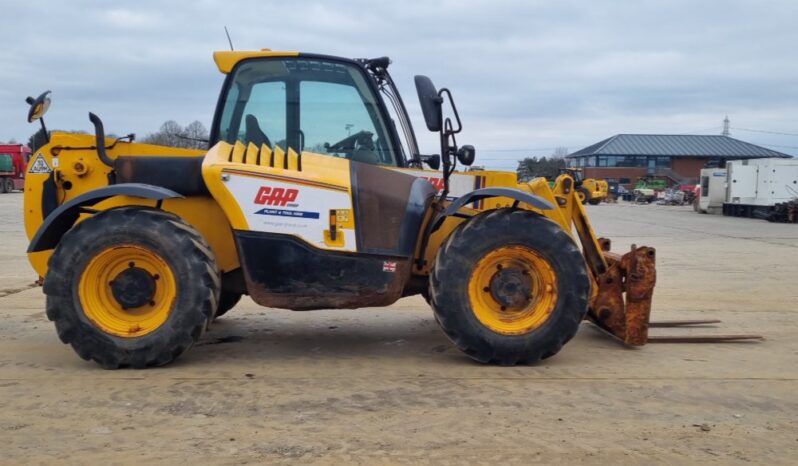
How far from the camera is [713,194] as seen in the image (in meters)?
36.5

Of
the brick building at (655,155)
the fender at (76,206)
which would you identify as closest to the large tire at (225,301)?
the fender at (76,206)

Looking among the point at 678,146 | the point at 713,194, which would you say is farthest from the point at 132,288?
the point at 678,146

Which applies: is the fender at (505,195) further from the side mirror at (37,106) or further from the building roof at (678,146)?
the building roof at (678,146)

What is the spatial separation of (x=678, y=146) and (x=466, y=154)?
9001cm

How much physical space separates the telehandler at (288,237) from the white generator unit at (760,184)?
2865 cm

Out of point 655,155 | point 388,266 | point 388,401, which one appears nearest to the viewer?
point 388,401

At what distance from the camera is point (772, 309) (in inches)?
337

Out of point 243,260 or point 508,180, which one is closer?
point 243,260

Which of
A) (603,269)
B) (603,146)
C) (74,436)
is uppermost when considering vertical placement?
(603,146)

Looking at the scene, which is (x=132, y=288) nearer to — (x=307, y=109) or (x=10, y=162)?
(x=307, y=109)

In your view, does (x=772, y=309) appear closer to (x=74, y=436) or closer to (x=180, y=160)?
(x=180, y=160)

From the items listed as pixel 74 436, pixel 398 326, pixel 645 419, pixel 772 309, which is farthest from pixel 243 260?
pixel 772 309

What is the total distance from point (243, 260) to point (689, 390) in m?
3.23

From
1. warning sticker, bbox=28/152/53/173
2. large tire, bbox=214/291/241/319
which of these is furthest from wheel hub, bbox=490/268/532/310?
warning sticker, bbox=28/152/53/173
